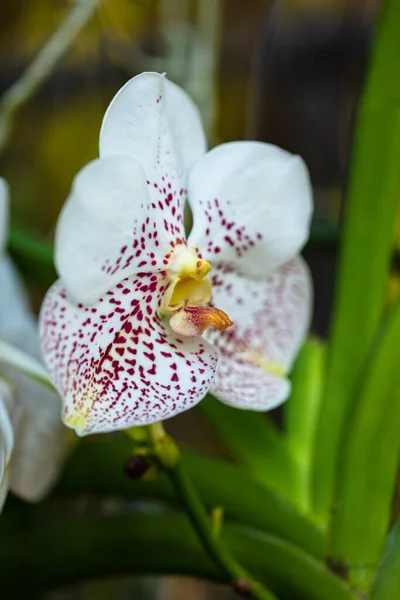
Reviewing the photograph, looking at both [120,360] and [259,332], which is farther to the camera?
[259,332]

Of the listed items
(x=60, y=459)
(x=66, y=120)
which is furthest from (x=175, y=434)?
(x=60, y=459)

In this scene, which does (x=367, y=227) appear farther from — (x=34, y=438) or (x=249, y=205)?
(x=34, y=438)

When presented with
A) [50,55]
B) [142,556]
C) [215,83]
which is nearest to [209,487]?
[142,556]

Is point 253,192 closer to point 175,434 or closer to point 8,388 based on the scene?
point 8,388

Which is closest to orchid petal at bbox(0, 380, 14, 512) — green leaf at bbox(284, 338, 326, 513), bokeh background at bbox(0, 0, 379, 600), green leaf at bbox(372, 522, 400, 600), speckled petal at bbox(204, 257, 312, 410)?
speckled petal at bbox(204, 257, 312, 410)

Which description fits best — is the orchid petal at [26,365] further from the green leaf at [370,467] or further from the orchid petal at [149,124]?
the green leaf at [370,467]

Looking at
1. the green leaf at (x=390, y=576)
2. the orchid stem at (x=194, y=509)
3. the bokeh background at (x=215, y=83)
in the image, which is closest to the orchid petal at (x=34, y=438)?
the orchid stem at (x=194, y=509)
